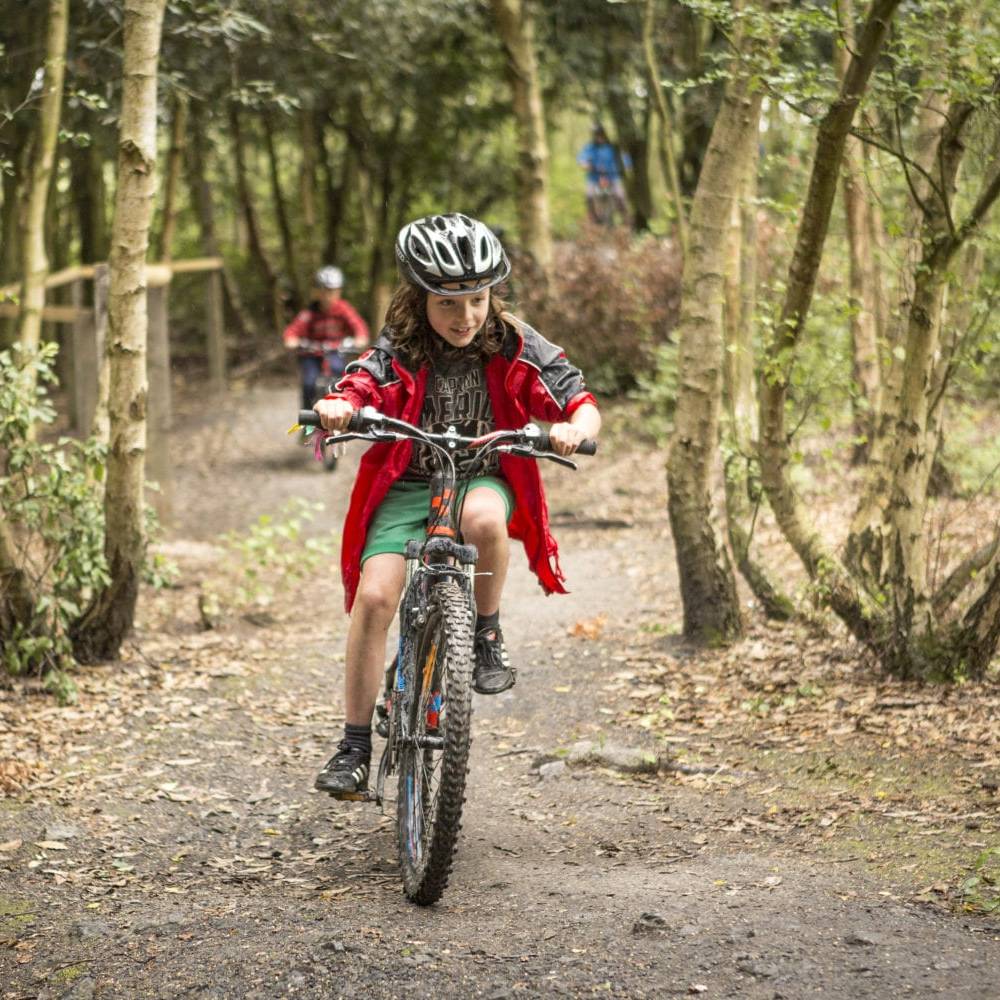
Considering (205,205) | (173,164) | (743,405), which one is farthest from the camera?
(205,205)

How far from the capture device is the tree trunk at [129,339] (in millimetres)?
6484

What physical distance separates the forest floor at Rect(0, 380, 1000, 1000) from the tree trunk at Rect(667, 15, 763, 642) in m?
0.33

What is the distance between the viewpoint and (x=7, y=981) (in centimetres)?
364

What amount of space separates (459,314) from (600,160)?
18.4 metres

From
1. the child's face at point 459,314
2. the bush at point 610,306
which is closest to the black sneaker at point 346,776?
the child's face at point 459,314

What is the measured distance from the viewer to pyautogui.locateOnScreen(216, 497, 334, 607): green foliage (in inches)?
347

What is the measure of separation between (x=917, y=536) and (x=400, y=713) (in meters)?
2.83

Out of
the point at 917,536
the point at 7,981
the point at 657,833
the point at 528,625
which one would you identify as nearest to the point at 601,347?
the point at 528,625

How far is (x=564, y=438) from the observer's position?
13.3 ft

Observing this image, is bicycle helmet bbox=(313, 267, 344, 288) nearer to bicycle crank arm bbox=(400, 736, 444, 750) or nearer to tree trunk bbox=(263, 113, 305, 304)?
tree trunk bbox=(263, 113, 305, 304)

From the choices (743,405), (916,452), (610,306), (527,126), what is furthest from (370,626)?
(610,306)

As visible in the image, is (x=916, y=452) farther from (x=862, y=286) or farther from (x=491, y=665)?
(x=862, y=286)

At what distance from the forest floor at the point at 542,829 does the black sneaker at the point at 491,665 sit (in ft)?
2.01

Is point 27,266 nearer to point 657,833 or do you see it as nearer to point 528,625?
point 528,625
